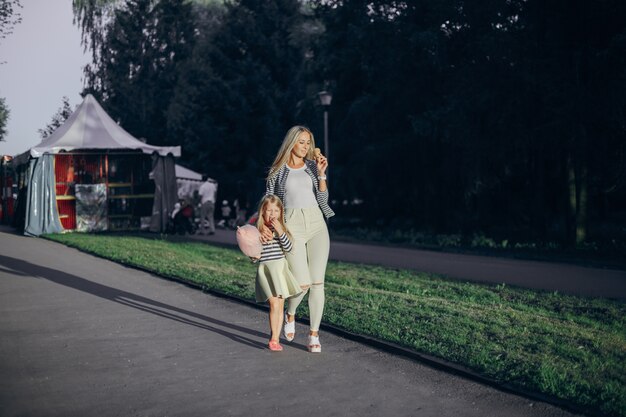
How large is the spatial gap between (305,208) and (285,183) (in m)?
0.29

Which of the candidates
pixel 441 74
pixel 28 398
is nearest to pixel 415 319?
pixel 28 398

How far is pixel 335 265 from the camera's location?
47.7ft

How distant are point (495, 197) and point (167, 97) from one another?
114ft

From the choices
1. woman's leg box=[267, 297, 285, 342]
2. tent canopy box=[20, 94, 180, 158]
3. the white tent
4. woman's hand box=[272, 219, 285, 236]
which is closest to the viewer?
woman's hand box=[272, 219, 285, 236]

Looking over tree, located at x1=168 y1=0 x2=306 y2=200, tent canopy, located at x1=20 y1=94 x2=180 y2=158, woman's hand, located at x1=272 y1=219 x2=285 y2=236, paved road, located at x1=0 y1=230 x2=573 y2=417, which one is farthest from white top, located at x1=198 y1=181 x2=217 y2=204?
woman's hand, located at x1=272 y1=219 x2=285 y2=236

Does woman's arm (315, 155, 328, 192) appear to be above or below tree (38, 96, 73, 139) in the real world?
below

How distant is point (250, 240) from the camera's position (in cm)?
650

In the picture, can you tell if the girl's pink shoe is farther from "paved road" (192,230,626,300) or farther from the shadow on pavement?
"paved road" (192,230,626,300)

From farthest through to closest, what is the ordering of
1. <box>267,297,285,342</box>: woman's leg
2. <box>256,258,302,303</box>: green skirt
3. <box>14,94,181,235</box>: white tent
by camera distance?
<box>14,94,181,235</box>: white tent < <box>267,297,285,342</box>: woman's leg < <box>256,258,302,303</box>: green skirt

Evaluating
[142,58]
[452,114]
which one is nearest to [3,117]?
[142,58]

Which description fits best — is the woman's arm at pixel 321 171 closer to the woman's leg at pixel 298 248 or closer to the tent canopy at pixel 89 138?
the woman's leg at pixel 298 248

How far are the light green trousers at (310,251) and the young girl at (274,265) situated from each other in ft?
0.22

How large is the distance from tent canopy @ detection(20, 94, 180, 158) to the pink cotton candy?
1897cm

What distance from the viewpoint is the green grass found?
18.2ft
